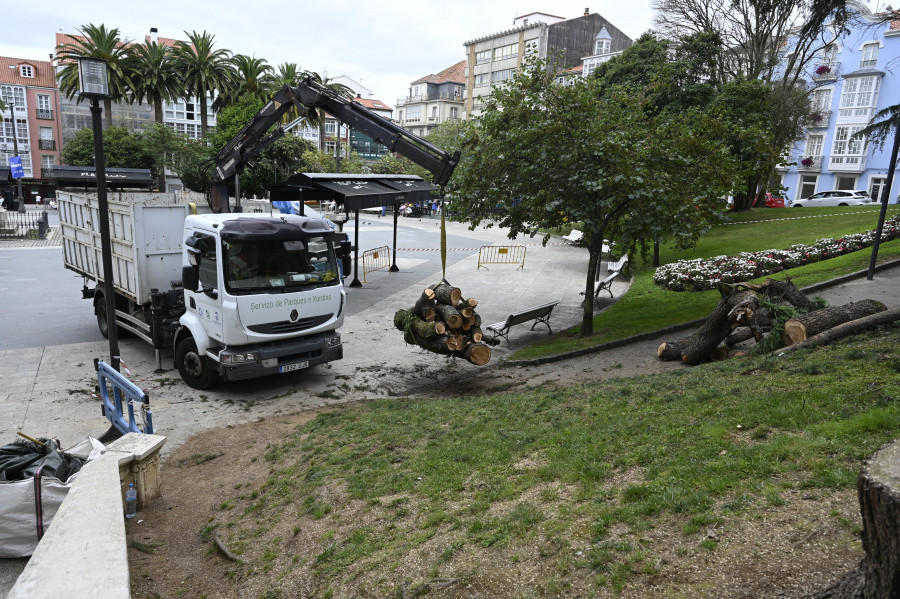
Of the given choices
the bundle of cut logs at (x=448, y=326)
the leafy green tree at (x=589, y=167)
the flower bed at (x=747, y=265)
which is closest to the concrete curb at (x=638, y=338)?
the bundle of cut logs at (x=448, y=326)

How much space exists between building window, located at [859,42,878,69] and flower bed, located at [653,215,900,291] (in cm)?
3454

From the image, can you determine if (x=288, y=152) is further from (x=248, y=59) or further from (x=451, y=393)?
(x=451, y=393)

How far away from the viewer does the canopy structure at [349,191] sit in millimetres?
16594

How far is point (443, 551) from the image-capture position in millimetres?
4383

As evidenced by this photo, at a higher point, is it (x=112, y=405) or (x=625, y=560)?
(x=625, y=560)

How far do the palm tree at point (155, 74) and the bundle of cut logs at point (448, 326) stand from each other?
123 feet

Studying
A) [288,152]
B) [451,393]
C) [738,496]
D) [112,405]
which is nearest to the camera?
[738,496]

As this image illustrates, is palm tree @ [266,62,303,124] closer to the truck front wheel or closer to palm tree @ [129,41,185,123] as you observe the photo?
palm tree @ [129,41,185,123]

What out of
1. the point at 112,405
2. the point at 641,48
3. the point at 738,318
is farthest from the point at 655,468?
the point at 641,48

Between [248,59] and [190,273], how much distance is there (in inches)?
1511

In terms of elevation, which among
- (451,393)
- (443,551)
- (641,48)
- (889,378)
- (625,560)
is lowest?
(451,393)

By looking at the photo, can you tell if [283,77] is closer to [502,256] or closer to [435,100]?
[502,256]

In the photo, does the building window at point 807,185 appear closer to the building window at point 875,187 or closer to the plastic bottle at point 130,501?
the building window at point 875,187

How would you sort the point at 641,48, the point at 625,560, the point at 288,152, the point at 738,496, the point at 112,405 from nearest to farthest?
1. the point at 625,560
2. the point at 738,496
3. the point at 112,405
4. the point at 641,48
5. the point at 288,152
